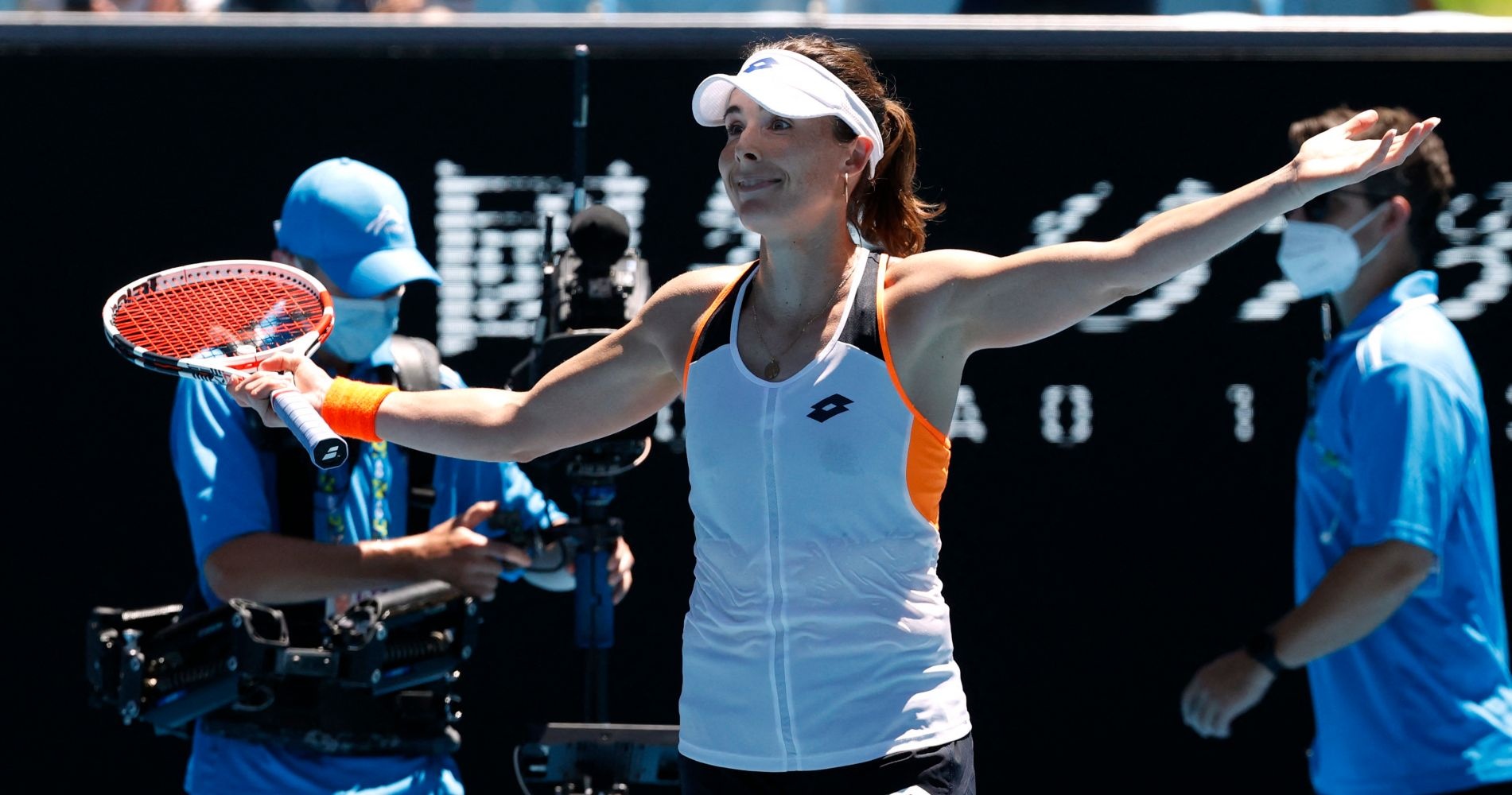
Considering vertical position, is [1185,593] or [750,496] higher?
[750,496]

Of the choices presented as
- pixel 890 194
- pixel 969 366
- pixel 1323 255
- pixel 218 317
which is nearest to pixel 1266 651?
pixel 1323 255

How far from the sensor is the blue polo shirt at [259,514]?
147 inches

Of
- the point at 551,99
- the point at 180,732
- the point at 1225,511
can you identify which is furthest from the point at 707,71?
the point at 180,732

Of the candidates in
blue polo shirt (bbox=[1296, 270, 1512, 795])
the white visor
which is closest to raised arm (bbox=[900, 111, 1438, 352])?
the white visor

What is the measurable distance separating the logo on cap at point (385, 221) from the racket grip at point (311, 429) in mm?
886

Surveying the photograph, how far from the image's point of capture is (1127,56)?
15.9 feet

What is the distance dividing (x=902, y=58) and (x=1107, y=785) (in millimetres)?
1977

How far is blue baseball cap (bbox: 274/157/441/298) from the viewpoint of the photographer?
3959mm

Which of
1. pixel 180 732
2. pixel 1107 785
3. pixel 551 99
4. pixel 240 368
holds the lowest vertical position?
pixel 1107 785

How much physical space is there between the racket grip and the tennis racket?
0.17 meters

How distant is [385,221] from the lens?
4.02 m

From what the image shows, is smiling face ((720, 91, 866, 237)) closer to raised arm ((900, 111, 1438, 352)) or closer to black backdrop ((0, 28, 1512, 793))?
raised arm ((900, 111, 1438, 352))

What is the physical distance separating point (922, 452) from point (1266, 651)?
5.19 feet

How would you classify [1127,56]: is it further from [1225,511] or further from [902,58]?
[1225,511]
